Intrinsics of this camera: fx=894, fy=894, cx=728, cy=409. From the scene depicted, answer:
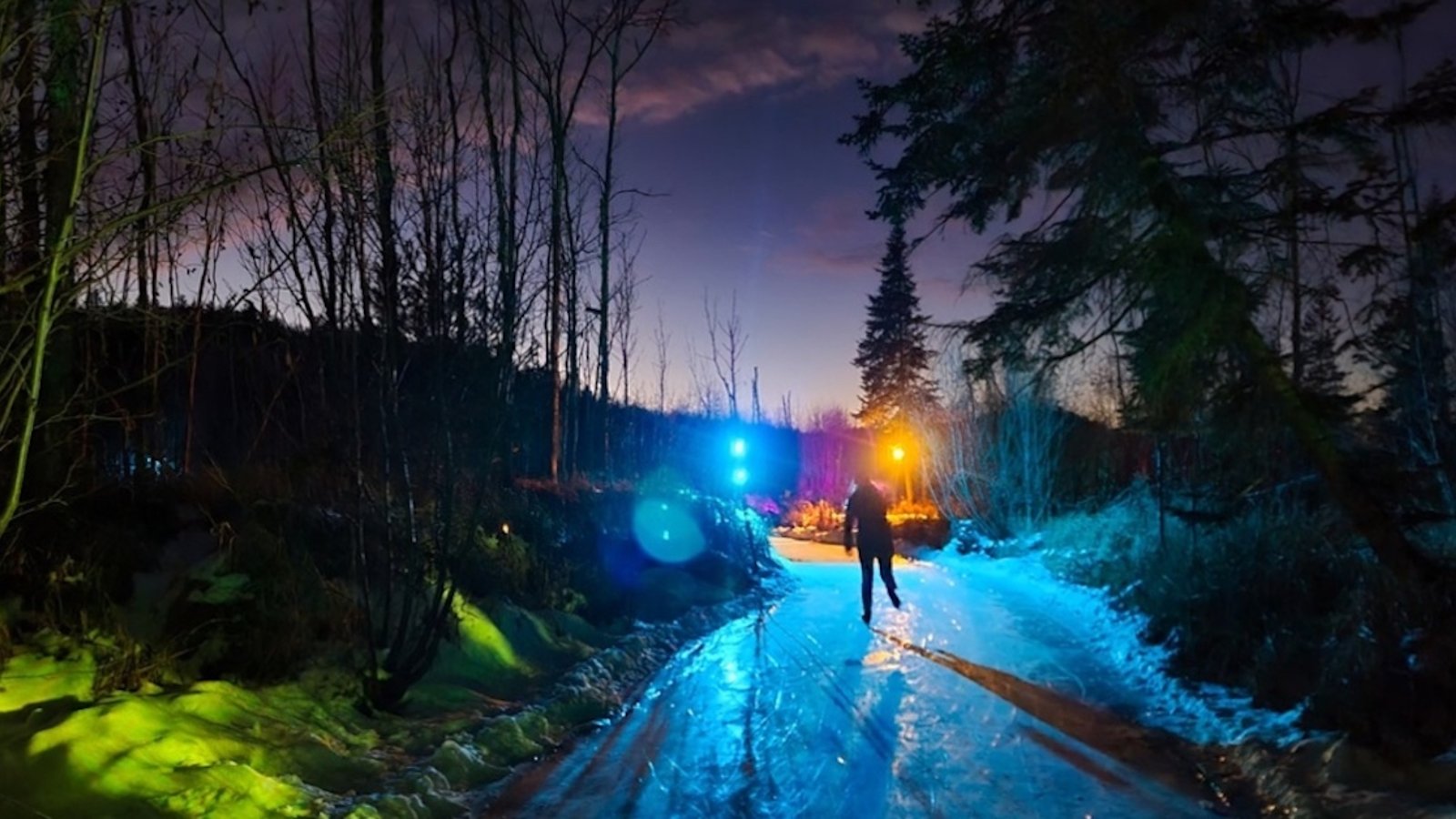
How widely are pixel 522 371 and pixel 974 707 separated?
626 centimetres

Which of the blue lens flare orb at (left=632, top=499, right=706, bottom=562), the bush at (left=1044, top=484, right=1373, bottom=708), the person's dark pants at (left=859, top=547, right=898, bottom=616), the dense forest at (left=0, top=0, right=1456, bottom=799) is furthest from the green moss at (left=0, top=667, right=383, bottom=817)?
the blue lens flare orb at (left=632, top=499, right=706, bottom=562)

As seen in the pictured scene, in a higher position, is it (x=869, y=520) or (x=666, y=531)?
(x=869, y=520)

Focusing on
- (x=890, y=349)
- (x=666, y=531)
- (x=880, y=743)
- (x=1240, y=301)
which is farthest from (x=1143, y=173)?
(x=890, y=349)

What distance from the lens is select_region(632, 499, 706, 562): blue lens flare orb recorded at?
15.7 meters

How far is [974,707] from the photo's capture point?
25.7 ft

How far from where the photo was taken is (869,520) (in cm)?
1277

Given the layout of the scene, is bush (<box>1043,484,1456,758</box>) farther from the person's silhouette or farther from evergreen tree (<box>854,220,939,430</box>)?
evergreen tree (<box>854,220,939,430</box>)

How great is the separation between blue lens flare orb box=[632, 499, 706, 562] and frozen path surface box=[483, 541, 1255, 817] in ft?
15.2

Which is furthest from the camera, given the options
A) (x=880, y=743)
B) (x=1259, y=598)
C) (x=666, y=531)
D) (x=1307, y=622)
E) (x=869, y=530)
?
(x=666, y=531)

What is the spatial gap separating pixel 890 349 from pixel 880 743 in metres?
44.2

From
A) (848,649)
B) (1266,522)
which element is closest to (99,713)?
(848,649)

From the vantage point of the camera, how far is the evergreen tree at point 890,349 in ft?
162

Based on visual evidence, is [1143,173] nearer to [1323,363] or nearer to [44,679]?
[1323,363]

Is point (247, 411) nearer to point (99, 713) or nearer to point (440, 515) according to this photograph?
point (440, 515)
